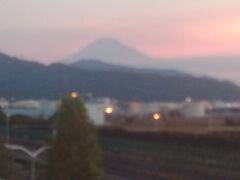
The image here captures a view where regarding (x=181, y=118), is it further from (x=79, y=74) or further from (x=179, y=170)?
(x=79, y=74)

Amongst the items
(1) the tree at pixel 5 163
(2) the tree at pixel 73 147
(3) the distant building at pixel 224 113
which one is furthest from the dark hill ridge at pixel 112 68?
(3) the distant building at pixel 224 113

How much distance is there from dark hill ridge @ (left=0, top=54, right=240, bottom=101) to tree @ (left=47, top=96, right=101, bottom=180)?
2616 mm

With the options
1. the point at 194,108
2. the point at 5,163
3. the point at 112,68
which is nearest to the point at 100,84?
the point at 112,68

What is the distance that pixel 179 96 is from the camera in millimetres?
50844

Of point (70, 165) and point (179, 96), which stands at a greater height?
point (179, 96)

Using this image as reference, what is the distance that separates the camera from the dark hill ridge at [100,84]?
22.5 metres

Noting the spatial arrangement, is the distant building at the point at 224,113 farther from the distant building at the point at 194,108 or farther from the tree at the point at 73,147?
the tree at the point at 73,147

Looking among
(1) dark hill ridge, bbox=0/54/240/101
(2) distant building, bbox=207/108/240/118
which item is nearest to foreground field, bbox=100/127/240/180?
(1) dark hill ridge, bbox=0/54/240/101

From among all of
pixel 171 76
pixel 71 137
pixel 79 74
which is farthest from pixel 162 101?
pixel 71 137

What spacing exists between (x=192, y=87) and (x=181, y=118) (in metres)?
8.97

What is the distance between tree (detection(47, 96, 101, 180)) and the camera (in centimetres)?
1606

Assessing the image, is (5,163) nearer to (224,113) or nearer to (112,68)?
(112,68)

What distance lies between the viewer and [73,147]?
16.2 metres

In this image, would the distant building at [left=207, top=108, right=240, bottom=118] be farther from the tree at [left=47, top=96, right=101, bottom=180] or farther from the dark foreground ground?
the tree at [left=47, top=96, right=101, bottom=180]
